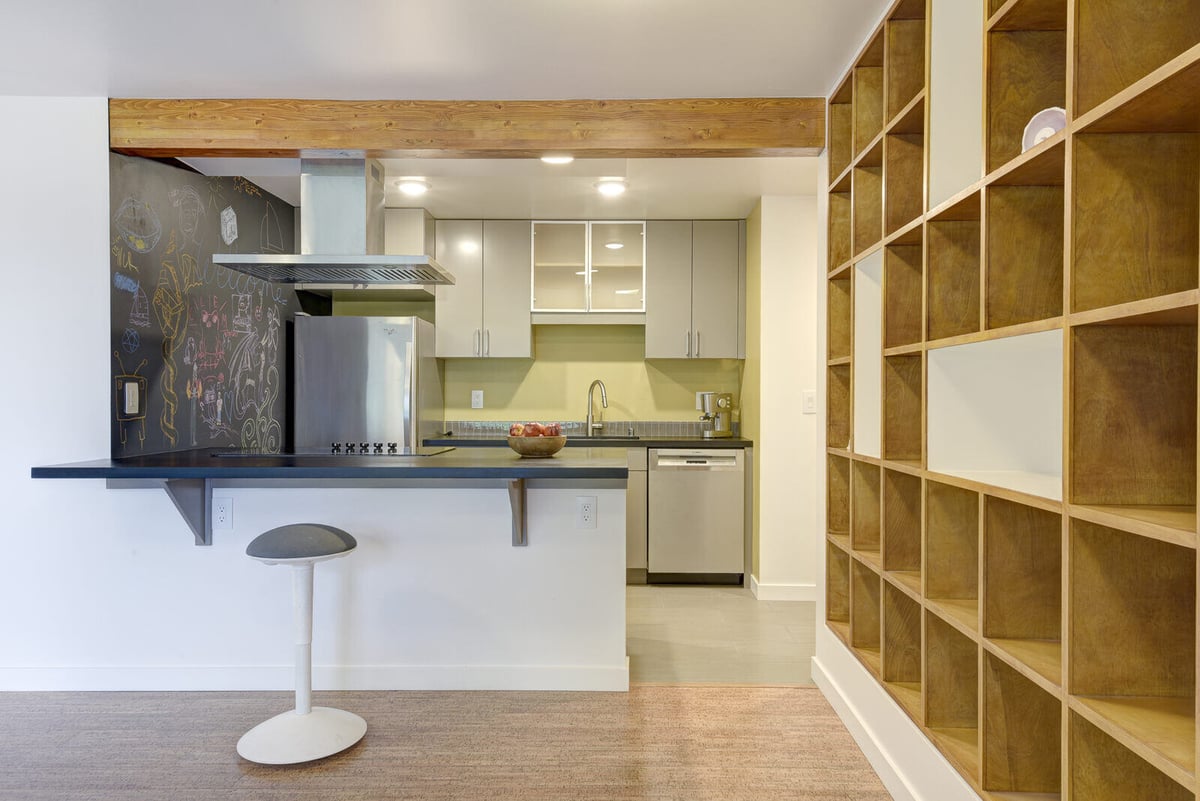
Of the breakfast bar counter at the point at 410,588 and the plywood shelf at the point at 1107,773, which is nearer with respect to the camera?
the plywood shelf at the point at 1107,773

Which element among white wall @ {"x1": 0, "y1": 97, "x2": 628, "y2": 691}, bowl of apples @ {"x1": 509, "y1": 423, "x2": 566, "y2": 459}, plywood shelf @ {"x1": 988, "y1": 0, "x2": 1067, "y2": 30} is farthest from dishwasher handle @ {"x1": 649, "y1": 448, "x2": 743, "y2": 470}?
plywood shelf @ {"x1": 988, "y1": 0, "x2": 1067, "y2": 30}

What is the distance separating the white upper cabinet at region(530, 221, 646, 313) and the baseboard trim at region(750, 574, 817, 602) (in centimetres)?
189

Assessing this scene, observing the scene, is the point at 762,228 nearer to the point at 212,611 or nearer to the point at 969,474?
the point at 969,474

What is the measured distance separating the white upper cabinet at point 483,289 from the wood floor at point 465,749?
251 centimetres

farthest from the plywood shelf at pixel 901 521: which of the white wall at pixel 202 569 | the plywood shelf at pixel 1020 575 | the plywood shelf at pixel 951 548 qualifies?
the white wall at pixel 202 569

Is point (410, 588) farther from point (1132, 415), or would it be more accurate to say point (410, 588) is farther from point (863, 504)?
point (1132, 415)

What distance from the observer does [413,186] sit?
4.20m

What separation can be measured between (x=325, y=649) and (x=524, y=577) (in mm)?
844

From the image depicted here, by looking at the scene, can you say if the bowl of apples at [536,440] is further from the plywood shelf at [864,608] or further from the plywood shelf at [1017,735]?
the plywood shelf at [1017,735]

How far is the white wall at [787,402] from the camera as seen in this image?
4445 millimetres

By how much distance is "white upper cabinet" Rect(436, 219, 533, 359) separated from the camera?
497cm

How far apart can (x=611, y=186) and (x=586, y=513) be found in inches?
76.6

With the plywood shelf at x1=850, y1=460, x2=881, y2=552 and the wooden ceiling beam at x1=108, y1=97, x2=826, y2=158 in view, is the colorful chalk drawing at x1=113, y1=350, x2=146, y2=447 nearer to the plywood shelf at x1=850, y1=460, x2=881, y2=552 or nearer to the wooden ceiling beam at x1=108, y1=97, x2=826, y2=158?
the wooden ceiling beam at x1=108, y1=97, x2=826, y2=158

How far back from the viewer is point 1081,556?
4.53 feet
